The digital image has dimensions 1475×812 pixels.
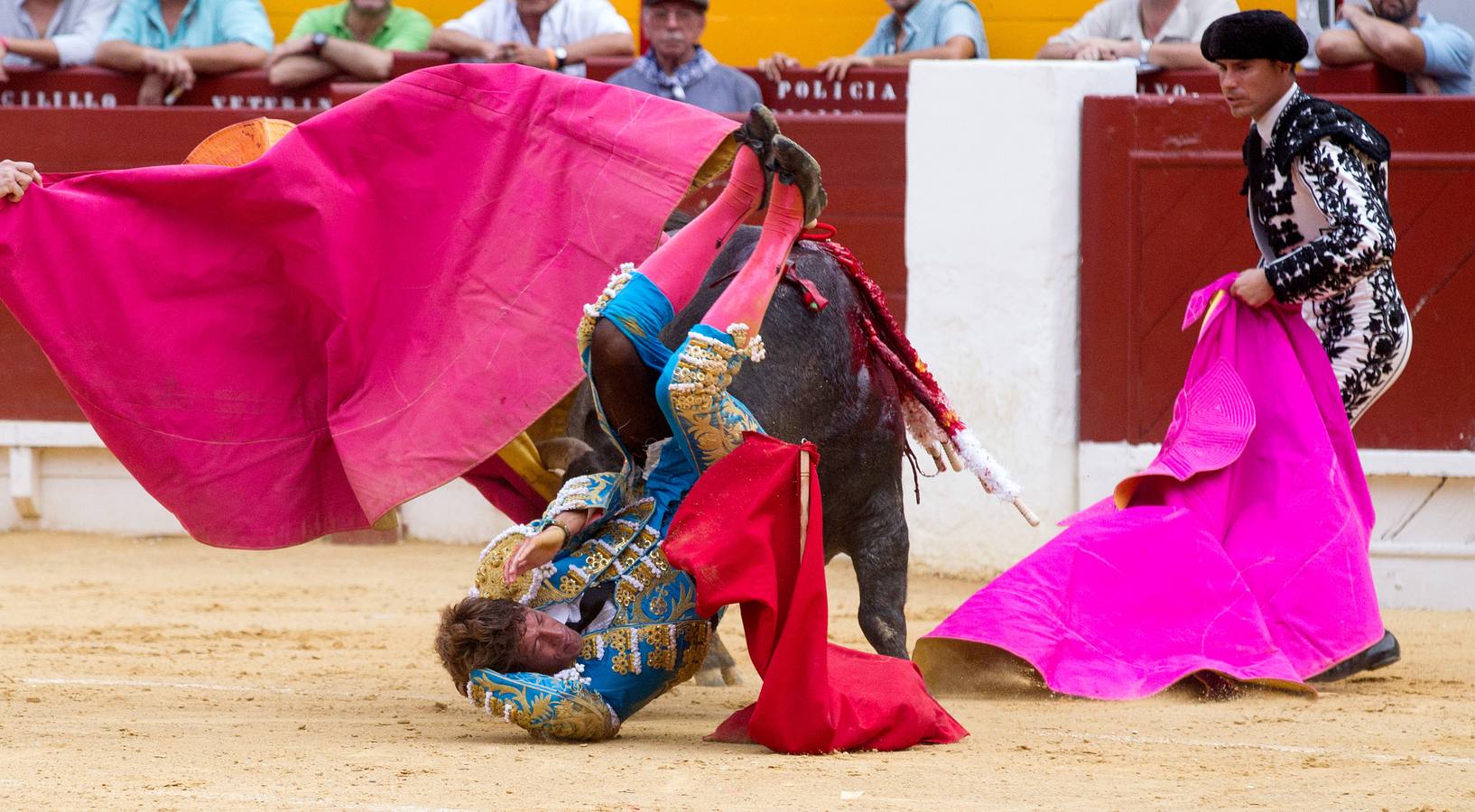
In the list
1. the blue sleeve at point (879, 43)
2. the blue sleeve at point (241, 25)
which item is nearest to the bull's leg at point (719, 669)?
the blue sleeve at point (879, 43)

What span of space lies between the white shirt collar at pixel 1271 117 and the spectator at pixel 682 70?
306cm

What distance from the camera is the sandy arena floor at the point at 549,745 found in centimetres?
338

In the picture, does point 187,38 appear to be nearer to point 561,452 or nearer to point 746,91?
point 746,91

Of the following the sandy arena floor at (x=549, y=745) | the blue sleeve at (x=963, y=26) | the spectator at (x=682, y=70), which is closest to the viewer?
the sandy arena floor at (x=549, y=745)

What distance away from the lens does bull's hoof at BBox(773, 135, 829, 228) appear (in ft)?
12.6

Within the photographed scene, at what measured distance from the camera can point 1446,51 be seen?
7031mm

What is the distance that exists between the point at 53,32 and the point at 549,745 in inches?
250

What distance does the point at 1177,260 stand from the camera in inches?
272

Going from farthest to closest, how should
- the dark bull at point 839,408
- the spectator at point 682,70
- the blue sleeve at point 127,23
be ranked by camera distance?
the blue sleeve at point 127,23 → the spectator at point 682,70 → the dark bull at point 839,408

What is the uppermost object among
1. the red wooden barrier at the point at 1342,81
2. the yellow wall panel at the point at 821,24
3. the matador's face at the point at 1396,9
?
the yellow wall panel at the point at 821,24

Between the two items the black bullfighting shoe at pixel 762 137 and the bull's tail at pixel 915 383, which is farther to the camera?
the bull's tail at pixel 915 383

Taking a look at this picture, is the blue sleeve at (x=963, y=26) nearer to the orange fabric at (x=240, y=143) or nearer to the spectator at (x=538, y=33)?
the spectator at (x=538, y=33)

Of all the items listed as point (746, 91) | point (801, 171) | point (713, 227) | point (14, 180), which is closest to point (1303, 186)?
point (801, 171)

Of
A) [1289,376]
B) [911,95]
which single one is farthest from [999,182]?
[1289,376]
